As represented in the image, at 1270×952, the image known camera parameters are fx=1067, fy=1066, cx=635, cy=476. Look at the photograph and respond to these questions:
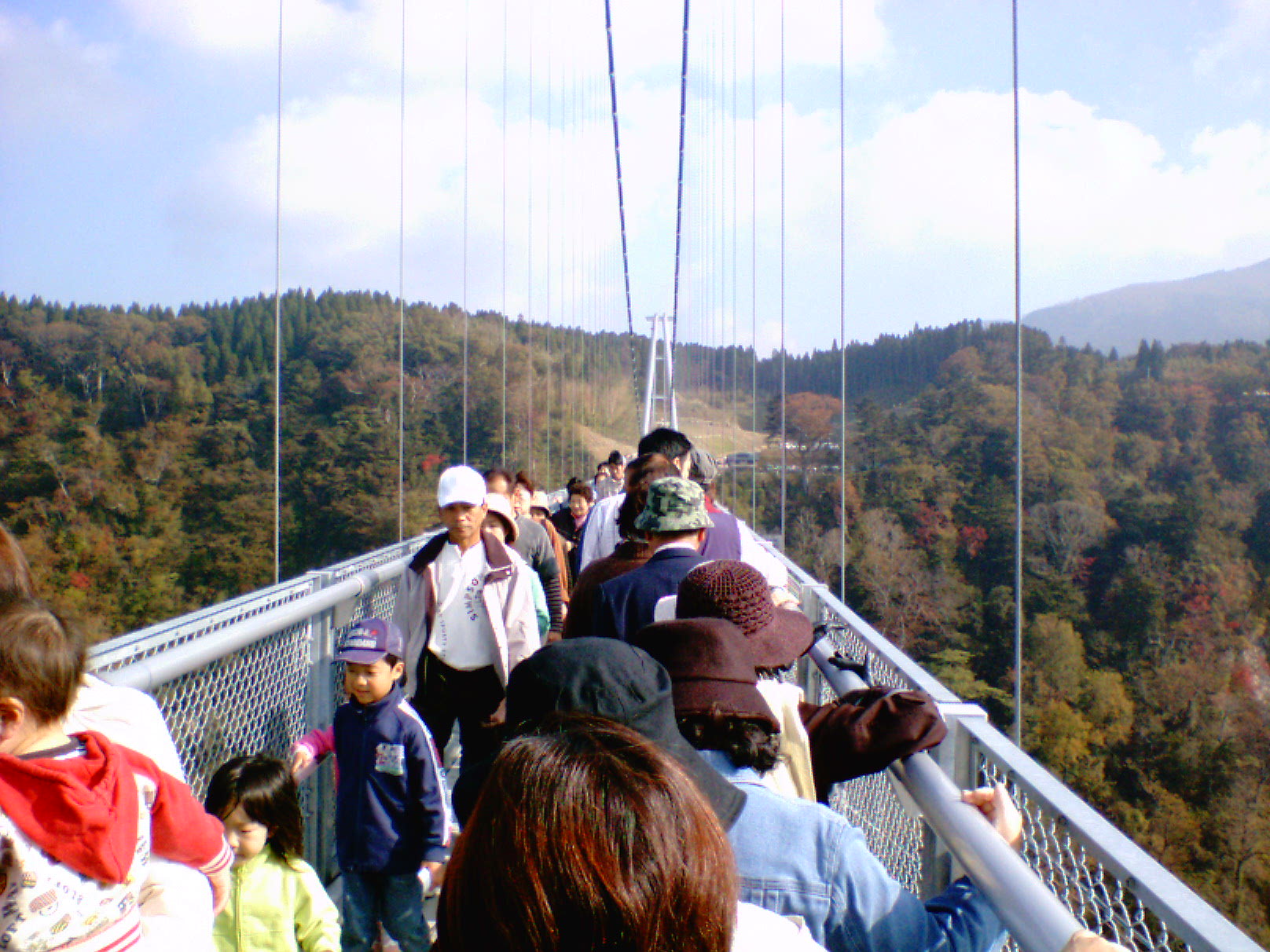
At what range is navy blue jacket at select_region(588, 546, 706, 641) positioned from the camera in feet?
6.46

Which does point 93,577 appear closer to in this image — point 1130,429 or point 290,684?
point 290,684

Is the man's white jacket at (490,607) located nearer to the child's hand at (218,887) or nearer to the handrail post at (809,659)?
the handrail post at (809,659)

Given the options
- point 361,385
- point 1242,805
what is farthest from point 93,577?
point 1242,805

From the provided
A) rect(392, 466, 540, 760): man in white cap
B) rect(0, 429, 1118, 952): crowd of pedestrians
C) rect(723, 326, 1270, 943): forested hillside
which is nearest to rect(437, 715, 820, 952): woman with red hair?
rect(0, 429, 1118, 952): crowd of pedestrians

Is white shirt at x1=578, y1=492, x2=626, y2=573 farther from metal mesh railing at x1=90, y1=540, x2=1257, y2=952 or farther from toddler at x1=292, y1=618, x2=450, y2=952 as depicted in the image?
toddler at x1=292, y1=618, x2=450, y2=952

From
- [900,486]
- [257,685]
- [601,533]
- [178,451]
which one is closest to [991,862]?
[257,685]

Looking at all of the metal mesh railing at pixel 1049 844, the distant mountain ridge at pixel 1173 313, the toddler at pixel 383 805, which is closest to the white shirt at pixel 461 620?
the toddler at pixel 383 805

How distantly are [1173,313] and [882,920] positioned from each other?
28.6 metres

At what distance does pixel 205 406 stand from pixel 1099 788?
15.6 metres

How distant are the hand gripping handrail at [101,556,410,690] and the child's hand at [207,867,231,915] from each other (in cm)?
28

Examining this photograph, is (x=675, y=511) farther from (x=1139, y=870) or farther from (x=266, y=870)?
(x=1139, y=870)

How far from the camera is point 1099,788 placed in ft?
57.4

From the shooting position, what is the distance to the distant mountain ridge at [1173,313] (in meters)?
22.6

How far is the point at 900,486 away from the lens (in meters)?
14.9
